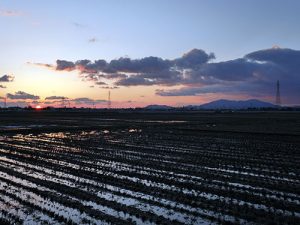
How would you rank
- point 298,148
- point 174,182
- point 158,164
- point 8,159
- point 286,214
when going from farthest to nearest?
point 298,148 → point 8,159 → point 158,164 → point 174,182 → point 286,214

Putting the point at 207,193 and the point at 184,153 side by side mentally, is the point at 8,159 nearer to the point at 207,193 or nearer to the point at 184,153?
the point at 184,153

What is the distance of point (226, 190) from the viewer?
459 inches

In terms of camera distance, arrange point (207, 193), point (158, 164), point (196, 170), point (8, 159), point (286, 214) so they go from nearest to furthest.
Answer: point (286, 214) < point (207, 193) < point (196, 170) < point (158, 164) < point (8, 159)

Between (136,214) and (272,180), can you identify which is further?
(272,180)

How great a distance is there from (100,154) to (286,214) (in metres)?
12.2

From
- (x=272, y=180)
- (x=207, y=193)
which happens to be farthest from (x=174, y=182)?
(x=272, y=180)

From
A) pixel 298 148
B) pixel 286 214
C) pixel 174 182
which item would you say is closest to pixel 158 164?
pixel 174 182

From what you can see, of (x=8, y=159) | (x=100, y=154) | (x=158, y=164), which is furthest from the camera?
(x=100, y=154)

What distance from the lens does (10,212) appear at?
923 centimetres

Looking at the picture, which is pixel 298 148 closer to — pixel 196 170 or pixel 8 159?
pixel 196 170

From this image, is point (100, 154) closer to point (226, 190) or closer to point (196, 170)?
point (196, 170)

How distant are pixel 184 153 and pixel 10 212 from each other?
482 inches

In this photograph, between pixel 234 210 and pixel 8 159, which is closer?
pixel 234 210

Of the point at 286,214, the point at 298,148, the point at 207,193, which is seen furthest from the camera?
the point at 298,148
